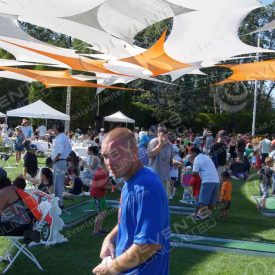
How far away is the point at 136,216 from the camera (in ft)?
8.34

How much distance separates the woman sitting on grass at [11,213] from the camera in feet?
18.5

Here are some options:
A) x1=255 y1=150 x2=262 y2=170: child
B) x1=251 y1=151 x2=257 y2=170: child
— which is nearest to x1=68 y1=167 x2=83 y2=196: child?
x1=255 y1=150 x2=262 y2=170: child

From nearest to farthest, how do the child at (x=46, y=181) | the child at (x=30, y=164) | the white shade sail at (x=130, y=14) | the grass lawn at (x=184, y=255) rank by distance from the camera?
the grass lawn at (x=184, y=255), the white shade sail at (x=130, y=14), the child at (x=46, y=181), the child at (x=30, y=164)

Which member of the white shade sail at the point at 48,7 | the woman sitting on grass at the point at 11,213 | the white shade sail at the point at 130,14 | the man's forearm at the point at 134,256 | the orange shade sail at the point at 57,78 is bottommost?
the woman sitting on grass at the point at 11,213

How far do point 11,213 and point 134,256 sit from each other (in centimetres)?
361

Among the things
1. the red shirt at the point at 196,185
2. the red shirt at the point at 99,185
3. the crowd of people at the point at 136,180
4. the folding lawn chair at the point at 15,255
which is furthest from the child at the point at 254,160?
the folding lawn chair at the point at 15,255

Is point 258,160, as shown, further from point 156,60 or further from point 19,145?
point 156,60

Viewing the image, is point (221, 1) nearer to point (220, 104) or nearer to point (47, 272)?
point (47, 272)

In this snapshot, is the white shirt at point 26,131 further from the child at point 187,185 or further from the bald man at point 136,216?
the bald man at point 136,216

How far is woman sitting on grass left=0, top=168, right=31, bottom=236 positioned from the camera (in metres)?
5.65

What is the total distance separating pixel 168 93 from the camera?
4291 cm

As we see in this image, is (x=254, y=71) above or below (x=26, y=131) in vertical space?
above

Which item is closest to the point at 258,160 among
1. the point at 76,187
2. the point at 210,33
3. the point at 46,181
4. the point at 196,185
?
the point at 196,185

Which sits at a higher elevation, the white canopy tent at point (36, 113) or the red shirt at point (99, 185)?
the white canopy tent at point (36, 113)
